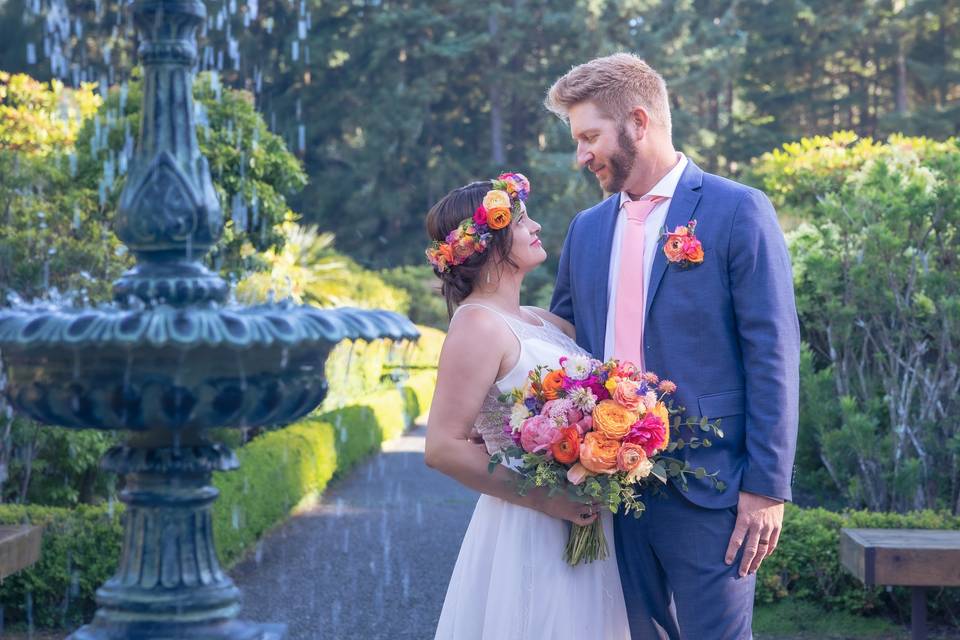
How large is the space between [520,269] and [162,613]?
4.56 feet

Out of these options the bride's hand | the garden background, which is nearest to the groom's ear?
the bride's hand

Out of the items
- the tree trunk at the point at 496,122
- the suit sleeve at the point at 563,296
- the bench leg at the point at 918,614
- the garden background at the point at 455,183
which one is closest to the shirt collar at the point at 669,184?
the suit sleeve at the point at 563,296

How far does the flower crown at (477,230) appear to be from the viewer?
10.9 feet

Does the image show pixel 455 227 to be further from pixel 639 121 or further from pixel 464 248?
pixel 639 121

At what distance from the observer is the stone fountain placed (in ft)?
8.00

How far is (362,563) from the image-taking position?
7.67 metres

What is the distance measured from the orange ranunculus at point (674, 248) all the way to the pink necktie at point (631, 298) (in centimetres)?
15

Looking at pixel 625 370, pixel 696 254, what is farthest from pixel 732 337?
pixel 625 370

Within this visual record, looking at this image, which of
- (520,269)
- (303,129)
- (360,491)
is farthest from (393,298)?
(520,269)

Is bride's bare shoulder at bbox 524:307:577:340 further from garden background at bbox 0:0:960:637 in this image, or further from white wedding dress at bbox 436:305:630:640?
garden background at bbox 0:0:960:637

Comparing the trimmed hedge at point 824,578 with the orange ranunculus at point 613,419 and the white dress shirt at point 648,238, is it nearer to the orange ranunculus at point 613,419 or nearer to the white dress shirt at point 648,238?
the white dress shirt at point 648,238

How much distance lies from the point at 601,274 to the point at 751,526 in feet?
2.60

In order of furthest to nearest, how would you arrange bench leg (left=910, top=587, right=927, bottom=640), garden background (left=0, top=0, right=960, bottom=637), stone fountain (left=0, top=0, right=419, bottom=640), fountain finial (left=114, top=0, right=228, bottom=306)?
1. garden background (left=0, top=0, right=960, bottom=637)
2. bench leg (left=910, top=587, right=927, bottom=640)
3. fountain finial (left=114, top=0, right=228, bottom=306)
4. stone fountain (left=0, top=0, right=419, bottom=640)

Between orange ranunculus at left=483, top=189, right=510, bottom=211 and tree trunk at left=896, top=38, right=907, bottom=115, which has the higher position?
tree trunk at left=896, top=38, right=907, bottom=115
